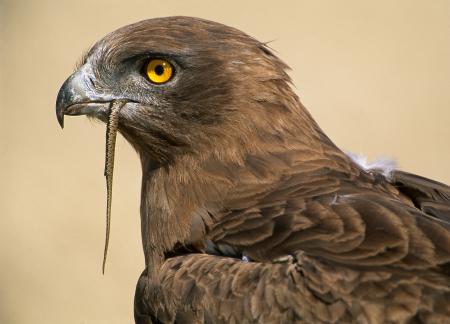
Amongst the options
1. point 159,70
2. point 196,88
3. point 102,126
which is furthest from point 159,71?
point 102,126

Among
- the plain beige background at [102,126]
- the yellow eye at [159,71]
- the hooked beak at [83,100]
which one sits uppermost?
the yellow eye at [159,71]

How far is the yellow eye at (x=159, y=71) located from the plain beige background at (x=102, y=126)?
3405 millimetres

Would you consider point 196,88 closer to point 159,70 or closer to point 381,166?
point 159,70

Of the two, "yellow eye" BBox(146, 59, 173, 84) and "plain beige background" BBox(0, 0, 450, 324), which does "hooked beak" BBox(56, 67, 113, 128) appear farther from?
"plain beige background" BBox(0, 0, 450, 324)

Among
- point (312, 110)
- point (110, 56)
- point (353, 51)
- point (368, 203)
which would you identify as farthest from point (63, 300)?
point (368, 203)

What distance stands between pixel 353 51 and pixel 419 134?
854 millimetres

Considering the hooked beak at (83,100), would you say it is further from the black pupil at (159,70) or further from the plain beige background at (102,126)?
the plain beige background at (102,126)

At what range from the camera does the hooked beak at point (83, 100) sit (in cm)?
390

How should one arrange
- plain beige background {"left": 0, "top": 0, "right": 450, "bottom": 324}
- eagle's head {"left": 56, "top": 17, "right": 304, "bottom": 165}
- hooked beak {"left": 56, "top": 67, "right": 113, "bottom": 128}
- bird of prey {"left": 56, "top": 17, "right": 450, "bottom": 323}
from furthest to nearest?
1. plain beige background {"left": 0, "top": 0, "right": 450, "bottom": 324}
2. hooked beak {"left": 56, "top": 67, "right": 113, "bottom": 128}
3. eagle's head {"left": 56, "top": 17, "right": 304, "bottom": 165}
4. bird of prey {"left": 56, "top": 17, "right": 450, "bottom": 323}

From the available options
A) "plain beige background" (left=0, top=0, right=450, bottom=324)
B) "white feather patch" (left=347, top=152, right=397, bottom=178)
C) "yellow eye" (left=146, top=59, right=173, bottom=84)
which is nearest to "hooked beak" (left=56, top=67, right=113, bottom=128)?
"yellow eye" (left=146, top=59, right=173, bottom=84)

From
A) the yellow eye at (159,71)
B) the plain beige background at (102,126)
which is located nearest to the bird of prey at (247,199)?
the yellow eye at (159,71)

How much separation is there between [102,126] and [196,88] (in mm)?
3776

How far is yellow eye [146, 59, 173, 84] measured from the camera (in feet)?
12.6

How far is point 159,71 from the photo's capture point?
3.85 meters
